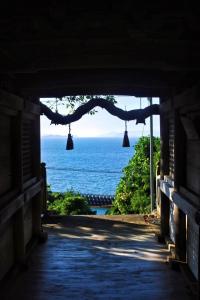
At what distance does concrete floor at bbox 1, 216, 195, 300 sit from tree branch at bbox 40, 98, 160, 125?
269 cm

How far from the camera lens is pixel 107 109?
8.84 meters

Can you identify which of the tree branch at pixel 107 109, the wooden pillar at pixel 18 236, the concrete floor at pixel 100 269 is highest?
the tree branch at pixel 107 109

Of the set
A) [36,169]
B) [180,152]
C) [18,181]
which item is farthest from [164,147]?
[18,181]

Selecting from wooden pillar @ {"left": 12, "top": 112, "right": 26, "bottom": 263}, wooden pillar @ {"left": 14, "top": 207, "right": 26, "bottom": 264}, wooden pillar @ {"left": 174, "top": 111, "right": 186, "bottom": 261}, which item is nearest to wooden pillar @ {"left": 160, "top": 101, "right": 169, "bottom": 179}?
wooden pillar @ {"left": 174, "top": 111, "right": 186, "bottom": 261}

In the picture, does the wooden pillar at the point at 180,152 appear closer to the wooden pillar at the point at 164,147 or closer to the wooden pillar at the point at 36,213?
the wooden pillar at the point at 164,147

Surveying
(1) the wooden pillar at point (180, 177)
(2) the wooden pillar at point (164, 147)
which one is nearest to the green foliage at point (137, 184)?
(2) the wooden pillar at point (164, 147)

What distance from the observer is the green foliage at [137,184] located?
16875 mm

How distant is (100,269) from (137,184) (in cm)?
1072

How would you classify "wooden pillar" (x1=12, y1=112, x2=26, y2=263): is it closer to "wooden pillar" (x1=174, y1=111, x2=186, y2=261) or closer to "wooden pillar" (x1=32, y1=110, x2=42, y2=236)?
"wooden pillar" (x1=32, y1=110, x2=42, y2=236)

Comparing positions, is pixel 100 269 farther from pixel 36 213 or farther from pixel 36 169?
pixel 36 169

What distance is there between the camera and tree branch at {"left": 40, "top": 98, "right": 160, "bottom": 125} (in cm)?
878

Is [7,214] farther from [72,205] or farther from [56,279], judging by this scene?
[72,205]

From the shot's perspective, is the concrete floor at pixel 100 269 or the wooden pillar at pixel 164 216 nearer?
the concrete floor at pixel 100 269

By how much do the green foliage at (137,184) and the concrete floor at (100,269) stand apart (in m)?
6.48
